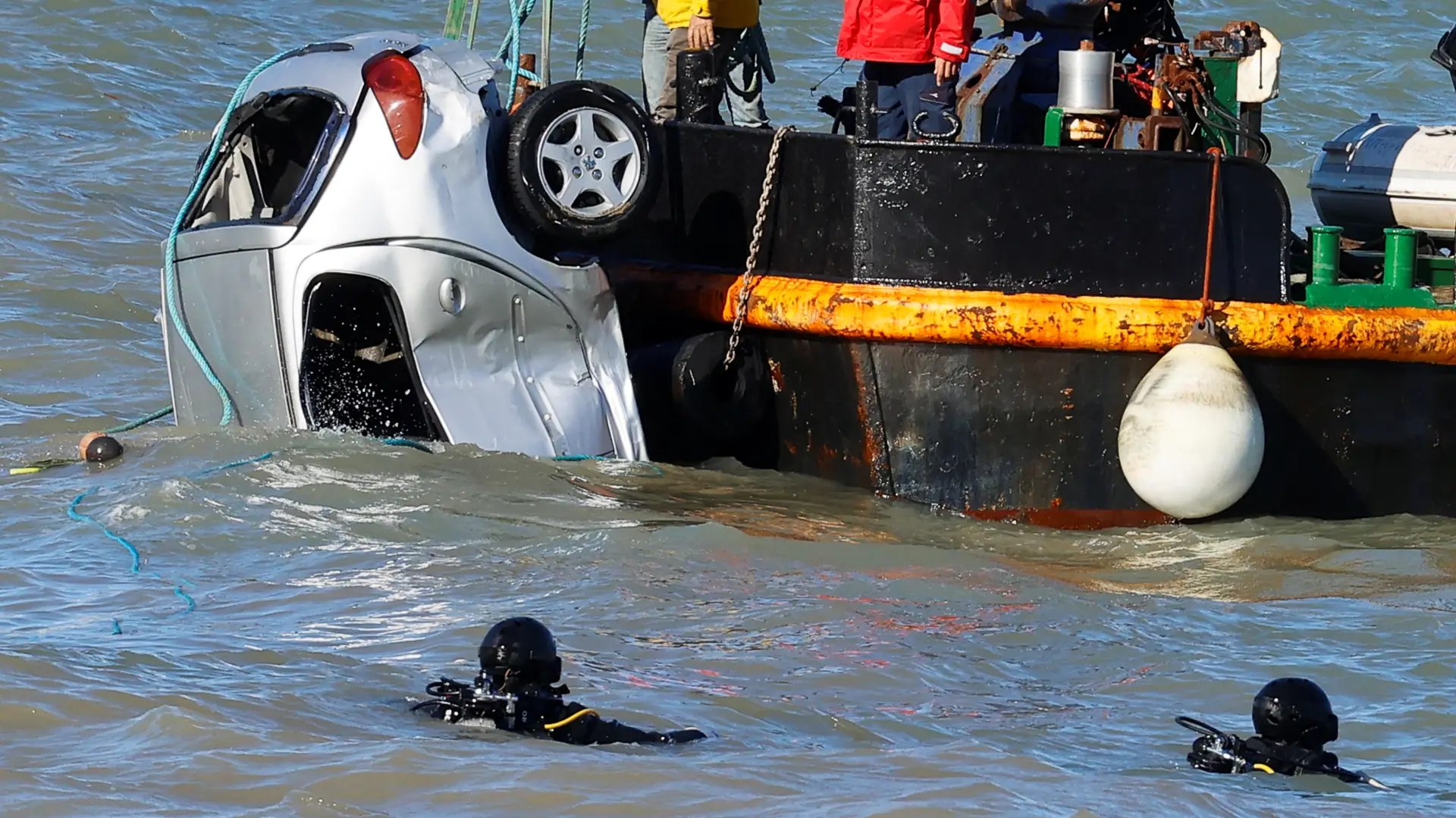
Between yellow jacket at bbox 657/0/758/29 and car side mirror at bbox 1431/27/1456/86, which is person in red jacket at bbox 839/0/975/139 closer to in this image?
yellow jacket at bbox 657/0/758/29

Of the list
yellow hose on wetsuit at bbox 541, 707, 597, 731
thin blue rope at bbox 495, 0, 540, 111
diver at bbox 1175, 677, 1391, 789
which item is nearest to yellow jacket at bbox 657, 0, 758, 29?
thin blue rope at bbox 495, 0, 540, 111

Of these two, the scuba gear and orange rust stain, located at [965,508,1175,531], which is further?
orange rust stain, located at [965,508,1175,531]

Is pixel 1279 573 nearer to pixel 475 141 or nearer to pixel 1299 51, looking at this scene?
pixel 475 141

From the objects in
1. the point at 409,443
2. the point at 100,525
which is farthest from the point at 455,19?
the point at 100,525

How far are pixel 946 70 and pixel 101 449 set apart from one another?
Answer: 3088 mm

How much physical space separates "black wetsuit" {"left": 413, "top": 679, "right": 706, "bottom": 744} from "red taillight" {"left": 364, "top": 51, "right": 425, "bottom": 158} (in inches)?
99.2

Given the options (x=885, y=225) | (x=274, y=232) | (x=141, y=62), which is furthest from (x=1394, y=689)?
(x=141, y=62)

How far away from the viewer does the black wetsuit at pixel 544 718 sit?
14.2 feet

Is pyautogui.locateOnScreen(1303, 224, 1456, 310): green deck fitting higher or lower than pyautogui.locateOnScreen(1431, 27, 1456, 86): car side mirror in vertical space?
lower

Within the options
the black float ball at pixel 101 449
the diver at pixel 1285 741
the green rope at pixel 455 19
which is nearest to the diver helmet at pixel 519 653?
the diver at pixel 1285 741

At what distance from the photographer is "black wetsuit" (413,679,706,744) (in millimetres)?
4320

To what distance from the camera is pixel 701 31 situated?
7086 millimetres

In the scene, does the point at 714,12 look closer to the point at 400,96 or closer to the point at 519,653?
the point at 400,96

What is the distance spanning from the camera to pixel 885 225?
6.39m
